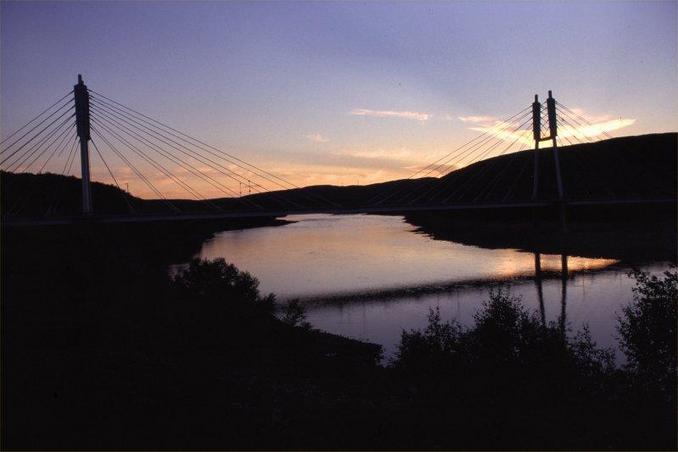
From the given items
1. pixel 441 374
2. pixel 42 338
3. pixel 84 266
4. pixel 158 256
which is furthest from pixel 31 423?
pixel 158 256

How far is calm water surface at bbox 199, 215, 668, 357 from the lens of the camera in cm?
1505

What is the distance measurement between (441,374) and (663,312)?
3419mm

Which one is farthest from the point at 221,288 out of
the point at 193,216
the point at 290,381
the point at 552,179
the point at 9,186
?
the point at 552,179

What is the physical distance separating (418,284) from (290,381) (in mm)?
14941

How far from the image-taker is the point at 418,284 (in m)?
22.2

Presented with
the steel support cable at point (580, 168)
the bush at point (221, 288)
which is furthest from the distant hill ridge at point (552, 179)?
the bush at point (221, 288)

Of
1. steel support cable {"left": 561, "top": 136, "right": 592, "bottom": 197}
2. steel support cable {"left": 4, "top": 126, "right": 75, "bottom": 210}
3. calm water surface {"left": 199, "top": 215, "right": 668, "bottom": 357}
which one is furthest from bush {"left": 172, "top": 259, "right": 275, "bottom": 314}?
steel support cable {"left": 561, "top": 136, "right": 592, "bottom": 197}

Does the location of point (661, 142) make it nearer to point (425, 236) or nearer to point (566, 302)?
point (425, 236)

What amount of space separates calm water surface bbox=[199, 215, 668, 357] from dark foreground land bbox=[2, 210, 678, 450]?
3173 millimetres

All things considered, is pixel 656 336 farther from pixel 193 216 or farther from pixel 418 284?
pixel 193 216

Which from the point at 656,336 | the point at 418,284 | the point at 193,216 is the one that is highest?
the point at 193,216

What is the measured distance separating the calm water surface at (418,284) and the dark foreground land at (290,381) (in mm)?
3173

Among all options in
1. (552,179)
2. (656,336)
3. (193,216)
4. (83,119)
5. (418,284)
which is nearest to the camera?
(656,336)

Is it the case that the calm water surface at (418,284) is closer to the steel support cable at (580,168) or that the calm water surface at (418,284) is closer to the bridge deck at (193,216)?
the bridge deck at (193,216)
